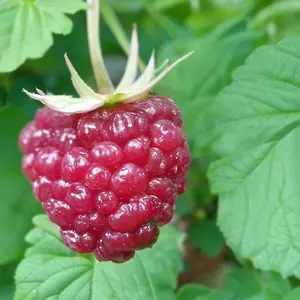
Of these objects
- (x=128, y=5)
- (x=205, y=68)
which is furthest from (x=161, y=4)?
(x=205, y=68)

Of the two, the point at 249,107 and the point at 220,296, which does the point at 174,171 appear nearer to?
the point at 249,107

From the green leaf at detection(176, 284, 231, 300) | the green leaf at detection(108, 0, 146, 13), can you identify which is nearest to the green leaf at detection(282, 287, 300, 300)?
the green leaf at detection(176, 284, 231, 300)

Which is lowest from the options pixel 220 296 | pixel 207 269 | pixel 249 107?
pixel 207 269

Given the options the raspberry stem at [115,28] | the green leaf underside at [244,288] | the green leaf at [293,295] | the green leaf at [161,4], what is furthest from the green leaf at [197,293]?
the green leaf at [161,4]

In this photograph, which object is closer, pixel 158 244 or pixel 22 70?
pixel 158 244

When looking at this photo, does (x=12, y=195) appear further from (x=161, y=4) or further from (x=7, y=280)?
(x=161, y=4)

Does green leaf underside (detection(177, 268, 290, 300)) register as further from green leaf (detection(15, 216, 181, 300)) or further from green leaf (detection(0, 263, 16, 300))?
green leaf (detection(0, 263, 16, 300))

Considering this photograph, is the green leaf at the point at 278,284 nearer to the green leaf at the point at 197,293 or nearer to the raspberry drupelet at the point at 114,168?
the green leaf at the point at 197,293

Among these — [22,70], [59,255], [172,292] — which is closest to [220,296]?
[172,292]
